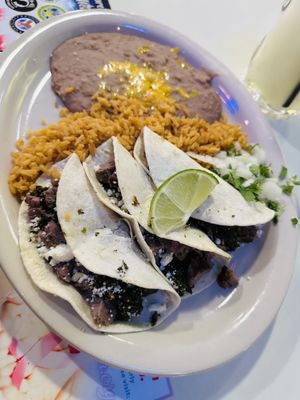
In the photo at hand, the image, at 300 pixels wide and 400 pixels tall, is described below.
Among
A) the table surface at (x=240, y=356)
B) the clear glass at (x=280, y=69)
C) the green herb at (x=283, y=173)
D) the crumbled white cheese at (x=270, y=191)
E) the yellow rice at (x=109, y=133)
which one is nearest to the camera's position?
the table surface at (x=240, y=356)

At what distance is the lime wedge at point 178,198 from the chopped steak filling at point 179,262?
0.07 meters

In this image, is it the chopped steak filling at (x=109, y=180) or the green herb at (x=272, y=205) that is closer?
the chopped steak filling at (x=109, y=180)

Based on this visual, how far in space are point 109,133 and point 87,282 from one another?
0.69m

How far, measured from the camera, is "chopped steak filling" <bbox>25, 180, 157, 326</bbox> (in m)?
1.63

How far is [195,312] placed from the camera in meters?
1.86

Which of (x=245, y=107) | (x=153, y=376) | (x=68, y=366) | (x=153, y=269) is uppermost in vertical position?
(x=245, y=107)

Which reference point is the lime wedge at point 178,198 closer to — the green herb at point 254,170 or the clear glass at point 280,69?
the green herb at point 254,170

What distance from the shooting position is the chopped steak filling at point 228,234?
1.93 m

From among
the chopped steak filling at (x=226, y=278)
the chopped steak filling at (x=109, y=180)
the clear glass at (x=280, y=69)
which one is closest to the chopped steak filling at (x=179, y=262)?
the chopped steak filling at (x=226, y=278)

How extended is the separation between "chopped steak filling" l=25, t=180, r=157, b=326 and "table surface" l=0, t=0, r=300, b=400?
222mm

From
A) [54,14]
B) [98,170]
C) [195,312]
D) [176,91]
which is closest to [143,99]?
[176,91]

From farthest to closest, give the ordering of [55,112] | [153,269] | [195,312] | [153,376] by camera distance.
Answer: [55,112] < [195,312] < [153,269] < [153,376]

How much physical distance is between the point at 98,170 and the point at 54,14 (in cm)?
118

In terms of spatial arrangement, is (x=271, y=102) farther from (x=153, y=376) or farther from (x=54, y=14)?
(x=153, y=376)
